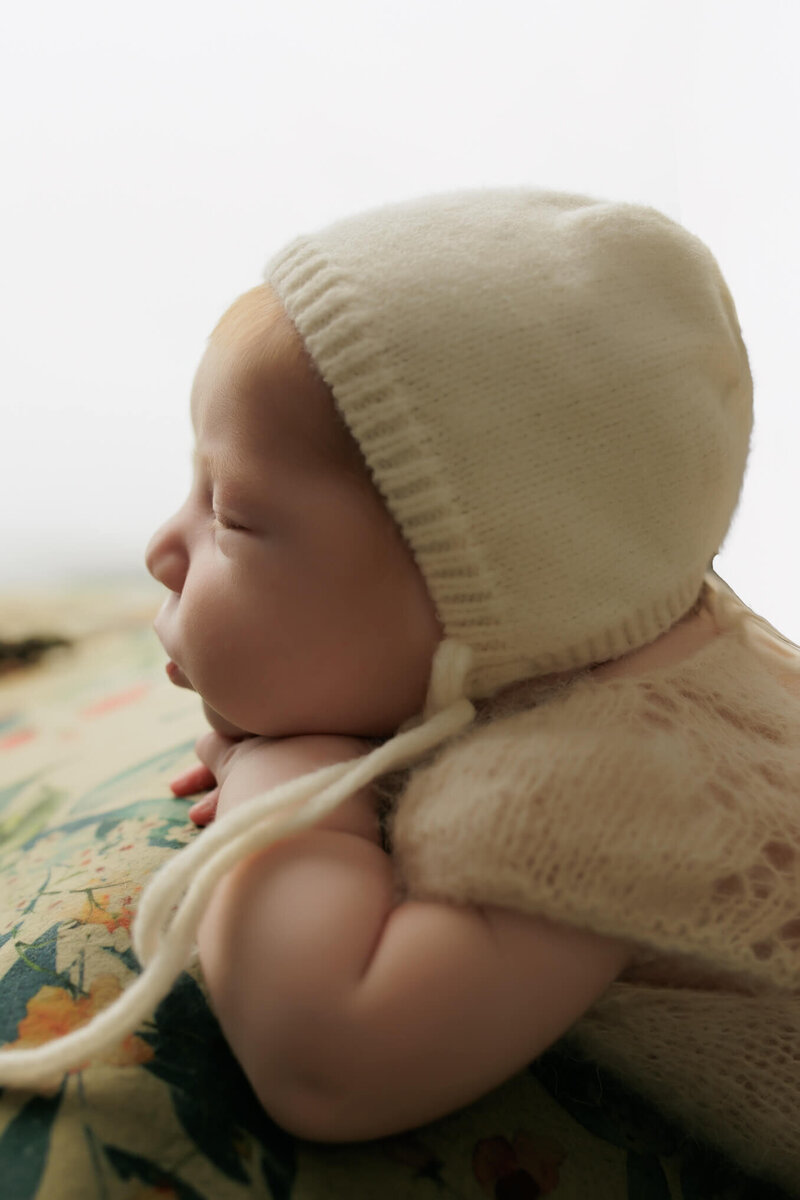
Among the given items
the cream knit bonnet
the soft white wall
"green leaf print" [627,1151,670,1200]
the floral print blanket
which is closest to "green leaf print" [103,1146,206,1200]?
the floral print blanket

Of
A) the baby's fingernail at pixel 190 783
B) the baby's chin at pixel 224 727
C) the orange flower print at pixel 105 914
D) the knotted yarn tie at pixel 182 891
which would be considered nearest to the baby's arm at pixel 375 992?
the knotted yarn tie at pixel 182 891

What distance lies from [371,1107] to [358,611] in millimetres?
302

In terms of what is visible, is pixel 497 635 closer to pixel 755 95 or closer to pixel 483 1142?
pixel 483 1142

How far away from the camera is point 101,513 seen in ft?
6.07

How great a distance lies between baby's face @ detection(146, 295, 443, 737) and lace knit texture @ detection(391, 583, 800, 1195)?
0.10m

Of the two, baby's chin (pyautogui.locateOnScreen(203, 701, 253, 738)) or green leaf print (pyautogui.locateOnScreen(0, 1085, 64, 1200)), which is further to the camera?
baby's chin (pyautogui.locateOnScreen(203, 701, 253, 738))

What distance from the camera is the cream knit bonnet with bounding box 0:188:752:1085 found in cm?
65

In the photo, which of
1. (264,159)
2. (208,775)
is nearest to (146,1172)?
(208,775)

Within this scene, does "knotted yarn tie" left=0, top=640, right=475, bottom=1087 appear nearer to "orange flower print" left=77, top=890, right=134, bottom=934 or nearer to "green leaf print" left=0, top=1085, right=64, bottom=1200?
"green leaf print" left=0, top=1085, right=64, bottom=1200

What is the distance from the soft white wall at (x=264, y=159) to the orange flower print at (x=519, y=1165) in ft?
3.09

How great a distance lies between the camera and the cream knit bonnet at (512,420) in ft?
2.13

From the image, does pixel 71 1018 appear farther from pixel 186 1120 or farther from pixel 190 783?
pixel 190 783

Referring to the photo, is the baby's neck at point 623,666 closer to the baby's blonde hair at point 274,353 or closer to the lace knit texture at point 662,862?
the lace knit texture at point 662,862

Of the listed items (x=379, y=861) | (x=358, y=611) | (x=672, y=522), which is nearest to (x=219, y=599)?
(x=358, y=611)
